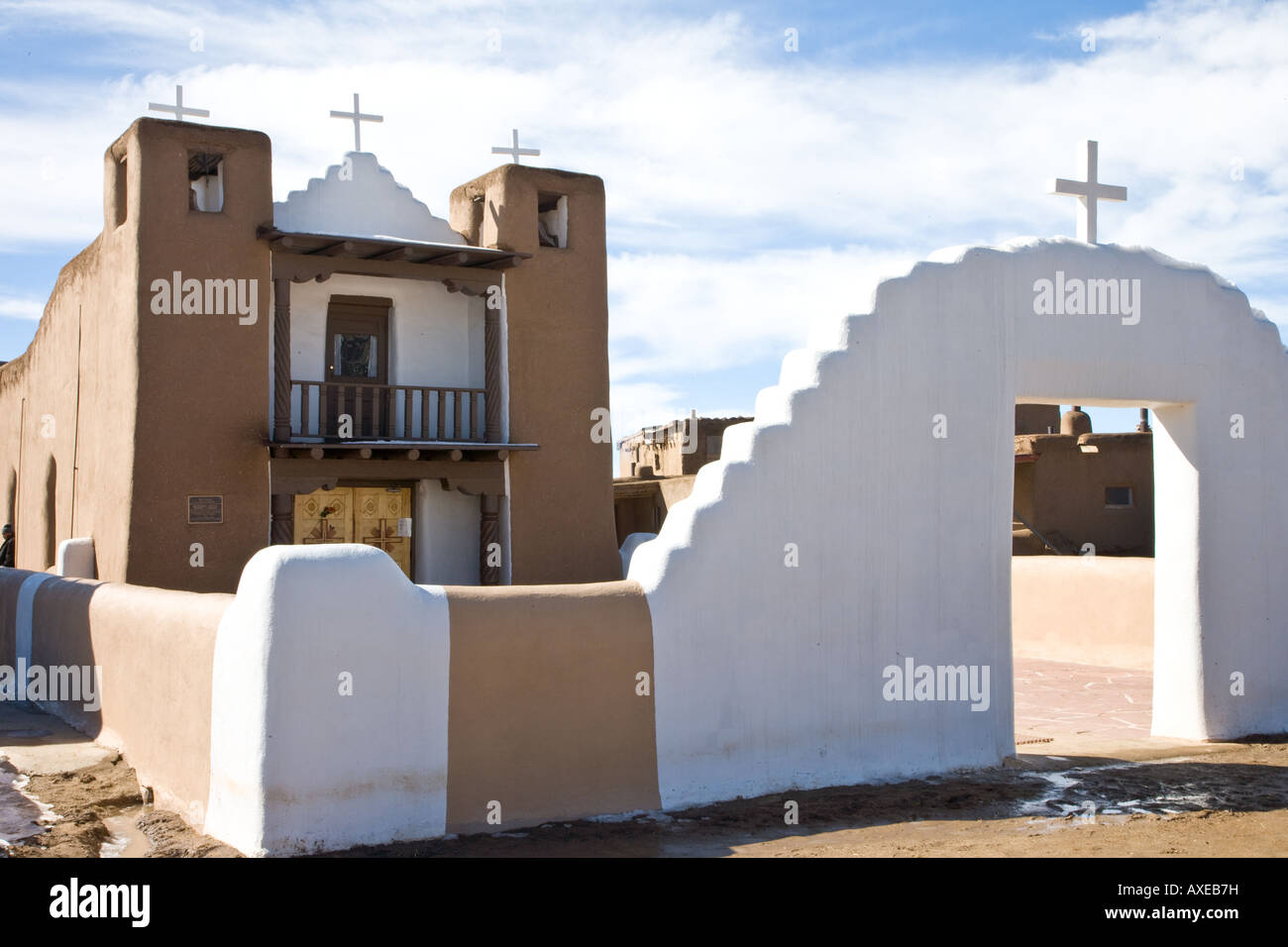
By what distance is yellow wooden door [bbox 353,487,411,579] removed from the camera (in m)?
16.8

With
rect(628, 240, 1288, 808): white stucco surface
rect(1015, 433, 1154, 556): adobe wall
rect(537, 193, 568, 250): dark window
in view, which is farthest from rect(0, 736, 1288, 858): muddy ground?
rect(1015, 433, 1154, 556): adobe wall

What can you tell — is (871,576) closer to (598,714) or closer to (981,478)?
(981,478)

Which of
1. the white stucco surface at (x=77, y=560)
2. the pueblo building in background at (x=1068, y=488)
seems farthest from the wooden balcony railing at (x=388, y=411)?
the pueblo building in background at (x=1068, y=488)

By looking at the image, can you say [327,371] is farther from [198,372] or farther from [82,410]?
[82,410]

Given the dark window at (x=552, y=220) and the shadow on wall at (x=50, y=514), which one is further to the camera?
the shadow on wall at (x=50, y=514)

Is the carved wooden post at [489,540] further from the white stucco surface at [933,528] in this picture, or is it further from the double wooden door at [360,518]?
the white stucco surface at [933,528]

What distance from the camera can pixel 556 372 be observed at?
16.9m

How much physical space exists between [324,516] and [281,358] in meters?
2.41

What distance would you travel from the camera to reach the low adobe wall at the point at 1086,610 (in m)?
16.2

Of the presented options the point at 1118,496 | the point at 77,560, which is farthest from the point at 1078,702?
the point at 1118,496

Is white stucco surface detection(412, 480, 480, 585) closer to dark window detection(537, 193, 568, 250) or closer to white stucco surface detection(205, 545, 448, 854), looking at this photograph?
dark window detection(537, 193, 568, 250)

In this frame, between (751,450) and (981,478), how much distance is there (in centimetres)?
197

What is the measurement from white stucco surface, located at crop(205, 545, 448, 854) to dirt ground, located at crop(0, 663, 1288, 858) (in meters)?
0.23

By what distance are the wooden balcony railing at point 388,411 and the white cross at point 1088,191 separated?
881 centimetres
